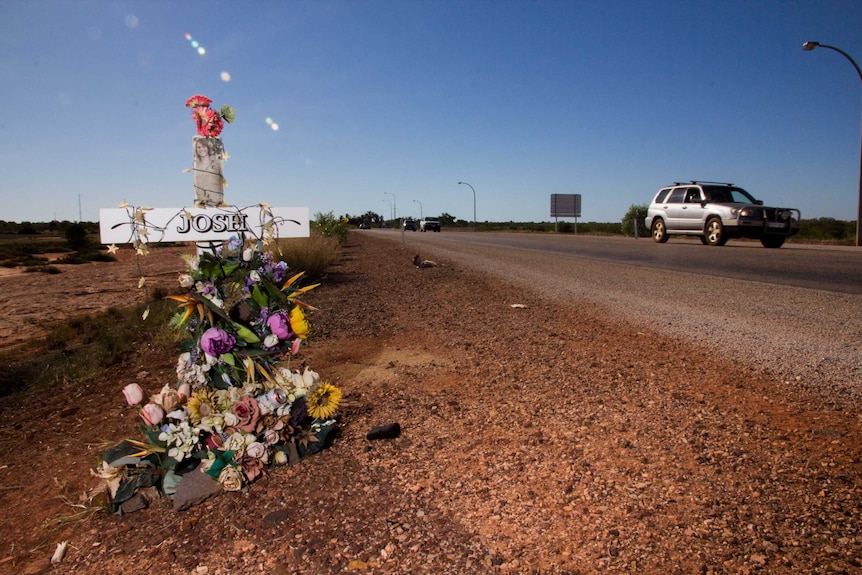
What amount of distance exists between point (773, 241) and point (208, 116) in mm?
18136

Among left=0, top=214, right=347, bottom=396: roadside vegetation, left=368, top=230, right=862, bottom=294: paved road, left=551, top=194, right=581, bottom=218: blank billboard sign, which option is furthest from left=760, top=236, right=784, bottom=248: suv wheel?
left=551, top=194, right=581, bottom=218: blank billboard sign

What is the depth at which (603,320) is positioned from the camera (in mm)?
6348

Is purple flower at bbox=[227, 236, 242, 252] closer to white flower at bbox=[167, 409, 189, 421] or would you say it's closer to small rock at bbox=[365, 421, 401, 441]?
white flower at bbox=[167, 409, 189, 421]

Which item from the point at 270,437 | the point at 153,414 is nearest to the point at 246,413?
the point at 270,437

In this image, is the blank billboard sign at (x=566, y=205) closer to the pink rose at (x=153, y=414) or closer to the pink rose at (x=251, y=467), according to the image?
the pink rose at (x=251, y=467)

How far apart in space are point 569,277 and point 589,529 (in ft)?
29.0

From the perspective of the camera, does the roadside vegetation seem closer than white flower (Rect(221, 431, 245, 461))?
No

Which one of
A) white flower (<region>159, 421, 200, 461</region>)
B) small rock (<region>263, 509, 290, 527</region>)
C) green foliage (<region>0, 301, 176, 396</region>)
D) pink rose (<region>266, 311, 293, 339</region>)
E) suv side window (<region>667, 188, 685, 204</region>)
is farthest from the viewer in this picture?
suv side window (<region>667, 188, 685, 204</region>)

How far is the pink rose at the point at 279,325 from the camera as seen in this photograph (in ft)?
10.2

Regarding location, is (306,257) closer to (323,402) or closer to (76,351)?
(76,351)

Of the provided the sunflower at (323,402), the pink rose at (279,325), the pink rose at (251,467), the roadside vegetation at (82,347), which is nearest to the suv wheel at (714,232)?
the roadside vegetation at (82,347)

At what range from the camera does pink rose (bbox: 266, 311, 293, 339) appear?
310 centimetres

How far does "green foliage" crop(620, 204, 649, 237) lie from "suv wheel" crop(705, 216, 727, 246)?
20.7 m

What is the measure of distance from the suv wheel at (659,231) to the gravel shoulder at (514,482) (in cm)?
1697
